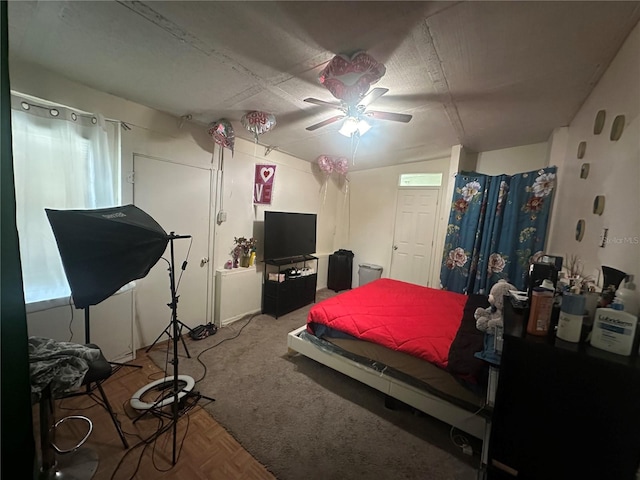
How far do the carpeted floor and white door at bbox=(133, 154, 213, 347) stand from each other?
410mm

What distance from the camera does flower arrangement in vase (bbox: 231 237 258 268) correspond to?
3262mm

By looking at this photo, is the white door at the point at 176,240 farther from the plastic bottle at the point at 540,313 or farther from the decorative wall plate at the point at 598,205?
the decorative wall plate at the point at 598,205

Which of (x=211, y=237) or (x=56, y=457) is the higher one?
(x=211, y=237)

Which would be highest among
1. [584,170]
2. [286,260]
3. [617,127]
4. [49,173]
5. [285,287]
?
[617,127]

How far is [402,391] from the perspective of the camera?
1805mm

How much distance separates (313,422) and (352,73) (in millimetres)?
2356

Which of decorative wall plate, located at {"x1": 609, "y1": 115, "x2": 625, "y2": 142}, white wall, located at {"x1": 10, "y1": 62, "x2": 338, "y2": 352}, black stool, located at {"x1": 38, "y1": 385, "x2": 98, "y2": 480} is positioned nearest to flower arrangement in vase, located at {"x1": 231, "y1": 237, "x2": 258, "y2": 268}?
white wall, located at {"x1": 10, "y1": 62, "x2": 338, "y2": 352}

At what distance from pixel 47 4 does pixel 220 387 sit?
8.52 feet

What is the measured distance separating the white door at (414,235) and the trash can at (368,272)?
0.25 meters

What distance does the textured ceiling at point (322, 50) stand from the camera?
3.96 ft

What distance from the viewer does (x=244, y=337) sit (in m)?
2.86

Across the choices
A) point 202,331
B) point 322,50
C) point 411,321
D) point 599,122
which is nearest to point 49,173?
point 202,331

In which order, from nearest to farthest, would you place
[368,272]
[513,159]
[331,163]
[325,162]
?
[513,159], [325,162], [331,163], [368,272]

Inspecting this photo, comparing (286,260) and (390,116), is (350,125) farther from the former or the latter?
(286,260)
